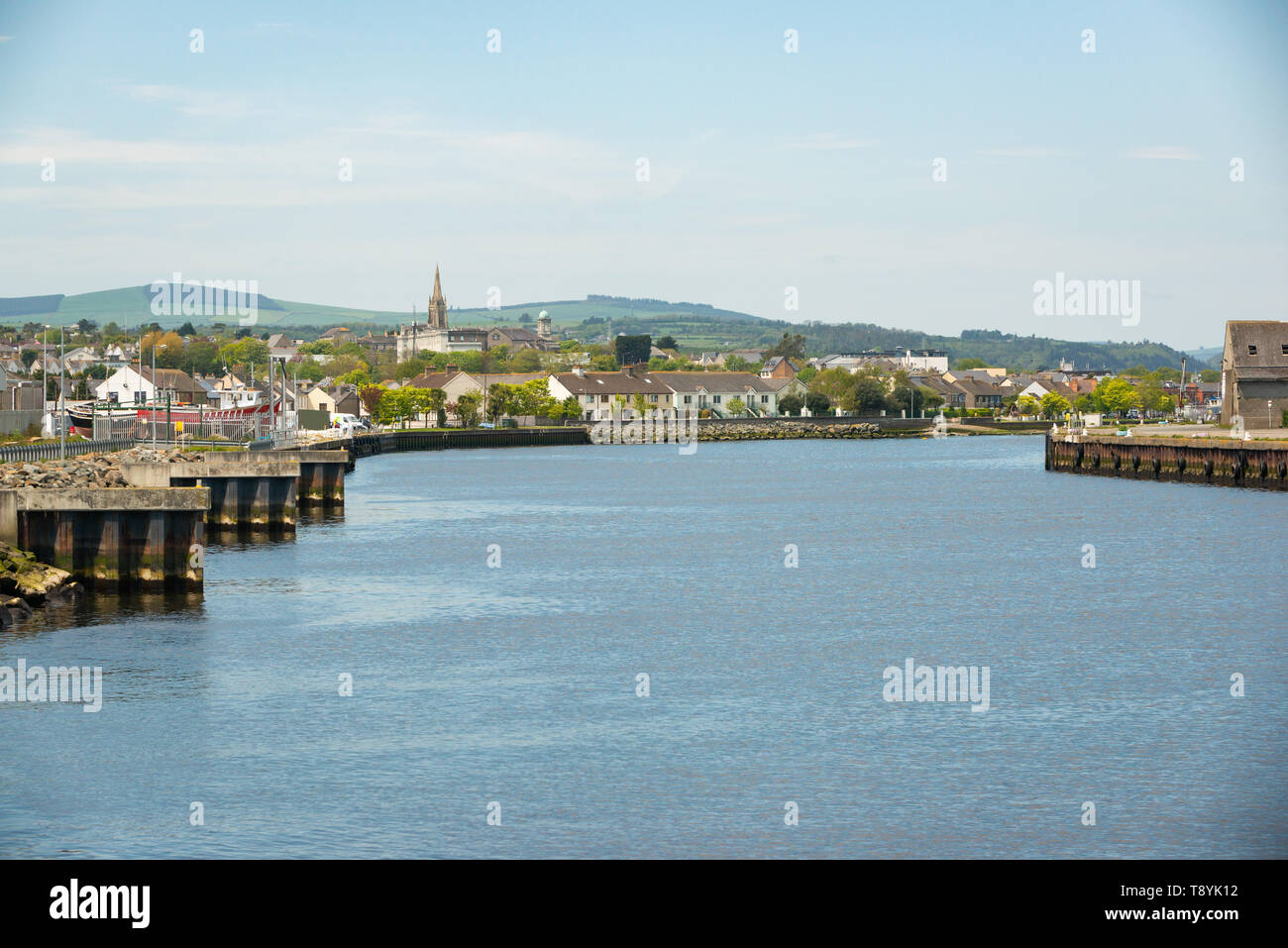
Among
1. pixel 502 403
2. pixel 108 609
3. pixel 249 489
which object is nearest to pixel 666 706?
pixel 108 609

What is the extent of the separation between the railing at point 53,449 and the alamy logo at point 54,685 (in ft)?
89.0

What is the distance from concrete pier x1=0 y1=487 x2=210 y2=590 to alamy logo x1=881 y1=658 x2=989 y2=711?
19.6 meters

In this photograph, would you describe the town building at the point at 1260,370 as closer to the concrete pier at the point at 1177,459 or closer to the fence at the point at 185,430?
the concrete pier at the point at 1177,459

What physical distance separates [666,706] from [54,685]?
12155 millimetres

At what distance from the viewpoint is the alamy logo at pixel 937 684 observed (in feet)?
96.0

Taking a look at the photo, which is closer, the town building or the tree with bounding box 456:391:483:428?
the town building

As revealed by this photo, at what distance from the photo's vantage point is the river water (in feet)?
68.6

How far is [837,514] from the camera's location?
74062 mm

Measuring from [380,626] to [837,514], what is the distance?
39817 mm
